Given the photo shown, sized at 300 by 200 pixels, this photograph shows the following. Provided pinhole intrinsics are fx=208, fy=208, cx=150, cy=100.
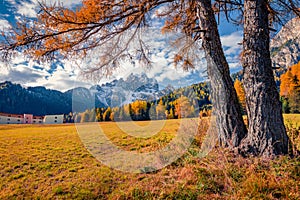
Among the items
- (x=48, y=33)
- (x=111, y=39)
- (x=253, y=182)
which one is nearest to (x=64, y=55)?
(x=48, y=33)

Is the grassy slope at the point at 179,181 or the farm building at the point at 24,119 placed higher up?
the farm building at the point at 24,119

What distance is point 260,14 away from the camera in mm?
3998

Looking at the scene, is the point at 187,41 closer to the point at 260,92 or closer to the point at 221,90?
the point at 221,90

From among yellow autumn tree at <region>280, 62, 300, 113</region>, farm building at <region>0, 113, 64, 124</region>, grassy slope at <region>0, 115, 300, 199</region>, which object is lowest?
grassy slope at <region>0, 115, 300, 199</region>

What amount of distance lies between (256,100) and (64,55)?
481 centimetres

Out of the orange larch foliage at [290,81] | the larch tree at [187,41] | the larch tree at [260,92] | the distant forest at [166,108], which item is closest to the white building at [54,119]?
the orange larch foliage at [290,81]

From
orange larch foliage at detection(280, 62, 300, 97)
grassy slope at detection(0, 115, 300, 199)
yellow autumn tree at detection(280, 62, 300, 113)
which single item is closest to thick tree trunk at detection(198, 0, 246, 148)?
grassy slope at detection(0, 115, 300, 199)

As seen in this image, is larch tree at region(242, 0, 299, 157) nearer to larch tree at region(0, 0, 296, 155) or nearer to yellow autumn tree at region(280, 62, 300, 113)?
larch tree at region(0, 0, 296, 155)

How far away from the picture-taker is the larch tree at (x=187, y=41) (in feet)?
12.5

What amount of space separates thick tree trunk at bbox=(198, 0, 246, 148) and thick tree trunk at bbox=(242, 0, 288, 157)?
31cm

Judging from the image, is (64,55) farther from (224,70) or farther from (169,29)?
(224,70)

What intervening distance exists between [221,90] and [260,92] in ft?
2.52

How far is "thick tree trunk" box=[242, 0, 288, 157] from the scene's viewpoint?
368 centimetres

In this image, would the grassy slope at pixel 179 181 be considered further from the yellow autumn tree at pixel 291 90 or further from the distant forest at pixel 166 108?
the yellow autumn tree at pixel 291 90
